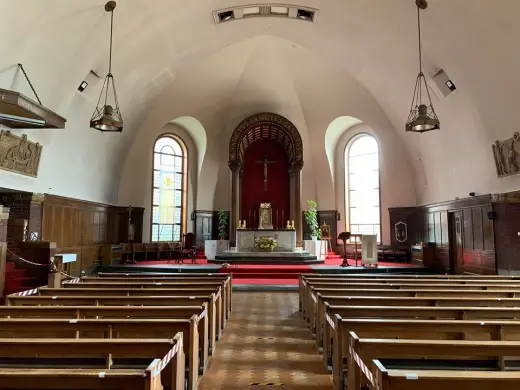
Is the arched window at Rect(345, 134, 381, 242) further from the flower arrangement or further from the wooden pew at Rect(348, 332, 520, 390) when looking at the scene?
the wooden pew at Rect(348, 332, 520, 390)

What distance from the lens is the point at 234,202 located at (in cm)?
1520

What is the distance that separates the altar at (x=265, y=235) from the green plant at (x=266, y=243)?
15cm

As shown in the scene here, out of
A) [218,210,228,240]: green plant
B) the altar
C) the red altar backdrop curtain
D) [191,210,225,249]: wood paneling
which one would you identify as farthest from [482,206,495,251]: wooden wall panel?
[191,210,225,249]: wood paneling

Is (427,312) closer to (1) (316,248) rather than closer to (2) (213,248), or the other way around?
(1) (316,248)

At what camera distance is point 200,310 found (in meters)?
3.46

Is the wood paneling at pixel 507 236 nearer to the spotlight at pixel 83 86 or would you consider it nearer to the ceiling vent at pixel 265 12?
the ceiling vent at pixel 265 12

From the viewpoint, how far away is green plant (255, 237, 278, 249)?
13.0 metres

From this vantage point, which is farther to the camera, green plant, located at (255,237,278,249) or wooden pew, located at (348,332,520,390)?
green plant, located at (255,237,278,249)

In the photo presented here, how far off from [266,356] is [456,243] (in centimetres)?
949

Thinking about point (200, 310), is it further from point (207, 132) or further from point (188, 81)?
point (207, 132)

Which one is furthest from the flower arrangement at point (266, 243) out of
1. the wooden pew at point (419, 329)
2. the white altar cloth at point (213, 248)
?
the wooden pew at point (419, 329)

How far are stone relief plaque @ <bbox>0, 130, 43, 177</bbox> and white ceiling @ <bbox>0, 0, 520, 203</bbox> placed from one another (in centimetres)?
42

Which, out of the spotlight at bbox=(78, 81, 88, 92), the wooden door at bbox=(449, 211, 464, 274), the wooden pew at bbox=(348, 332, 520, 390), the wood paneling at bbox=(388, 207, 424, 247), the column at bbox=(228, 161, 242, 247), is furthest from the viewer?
the column at bbox=(228, 161, 242, 247)

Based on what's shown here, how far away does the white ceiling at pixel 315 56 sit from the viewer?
24.2ft
